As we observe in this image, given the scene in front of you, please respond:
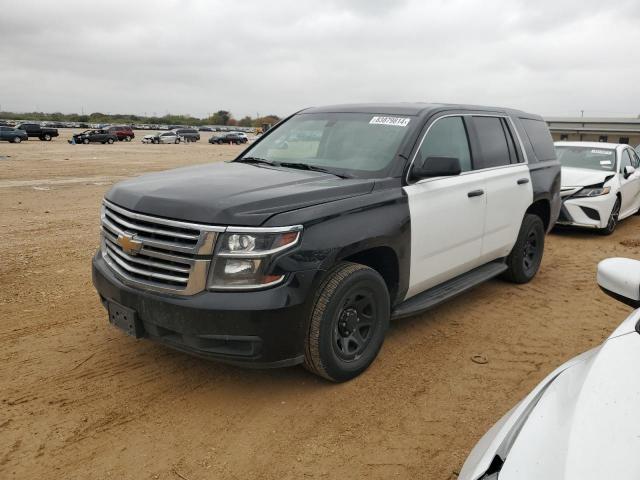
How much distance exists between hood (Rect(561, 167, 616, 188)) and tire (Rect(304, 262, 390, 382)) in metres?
6.54

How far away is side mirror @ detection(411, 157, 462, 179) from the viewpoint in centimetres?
378

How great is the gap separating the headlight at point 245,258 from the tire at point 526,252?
3.47 metres

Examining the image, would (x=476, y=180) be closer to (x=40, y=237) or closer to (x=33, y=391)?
(x=33, y=391)

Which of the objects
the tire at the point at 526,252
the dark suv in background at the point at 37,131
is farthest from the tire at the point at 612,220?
the dark suv in background at the point at 37,131

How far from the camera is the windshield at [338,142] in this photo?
4020mm

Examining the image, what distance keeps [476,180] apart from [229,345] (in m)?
2.74

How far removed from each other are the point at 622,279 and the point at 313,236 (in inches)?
65.0

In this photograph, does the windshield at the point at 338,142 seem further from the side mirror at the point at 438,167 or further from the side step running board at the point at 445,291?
the side step running board at the point at 445,291

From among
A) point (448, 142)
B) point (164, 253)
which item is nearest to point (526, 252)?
point (448, 142)

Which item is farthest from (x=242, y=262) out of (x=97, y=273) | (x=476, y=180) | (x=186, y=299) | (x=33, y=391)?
(x=476, y=180)

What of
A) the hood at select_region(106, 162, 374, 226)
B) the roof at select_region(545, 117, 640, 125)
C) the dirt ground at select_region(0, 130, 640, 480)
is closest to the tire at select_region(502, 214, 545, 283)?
the dirt ground at select_region(0, 130, 640, 480)

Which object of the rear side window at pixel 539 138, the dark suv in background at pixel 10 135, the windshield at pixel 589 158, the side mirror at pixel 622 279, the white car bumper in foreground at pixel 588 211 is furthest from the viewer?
the dark suv in background at pixel 10 135

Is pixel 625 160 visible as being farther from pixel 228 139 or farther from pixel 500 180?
pixel 228 139

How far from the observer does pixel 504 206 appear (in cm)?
503
